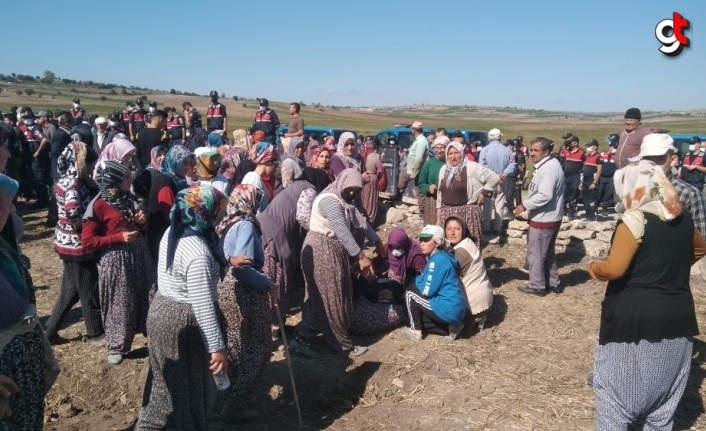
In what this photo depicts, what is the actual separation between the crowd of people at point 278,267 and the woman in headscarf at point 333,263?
0.5 inches

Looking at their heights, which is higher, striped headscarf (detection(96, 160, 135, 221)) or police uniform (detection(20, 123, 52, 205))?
striped headscarf (detection(96, 160, 135, 221))

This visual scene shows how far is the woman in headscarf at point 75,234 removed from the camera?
4.59 m

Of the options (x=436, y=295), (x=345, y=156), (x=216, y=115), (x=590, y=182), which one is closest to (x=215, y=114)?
(x=216, y=115)

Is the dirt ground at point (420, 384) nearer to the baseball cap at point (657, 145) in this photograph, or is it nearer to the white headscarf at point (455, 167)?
the white headscarf at point (455, 167)

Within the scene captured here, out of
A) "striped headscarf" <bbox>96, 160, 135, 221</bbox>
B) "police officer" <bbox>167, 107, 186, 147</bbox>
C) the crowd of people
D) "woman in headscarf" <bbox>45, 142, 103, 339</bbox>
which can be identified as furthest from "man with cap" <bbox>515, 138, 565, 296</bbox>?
"police officer" <bbox>167, 107, 186, 147</bbox>

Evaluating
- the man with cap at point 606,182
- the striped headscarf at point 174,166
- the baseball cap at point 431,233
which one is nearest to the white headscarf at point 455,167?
the baseball cap at point 431,233

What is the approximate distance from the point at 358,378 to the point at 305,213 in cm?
163

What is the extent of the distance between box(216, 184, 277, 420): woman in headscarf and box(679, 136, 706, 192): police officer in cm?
1112

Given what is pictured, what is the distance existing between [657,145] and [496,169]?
558cm

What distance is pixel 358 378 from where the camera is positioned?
15.8 ft

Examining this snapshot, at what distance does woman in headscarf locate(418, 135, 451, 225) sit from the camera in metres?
7.86

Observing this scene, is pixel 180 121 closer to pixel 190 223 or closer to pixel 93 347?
pixel 93 347

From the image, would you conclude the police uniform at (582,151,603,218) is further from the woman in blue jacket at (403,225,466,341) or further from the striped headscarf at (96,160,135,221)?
the striped headscarf at (96,160,135,221)

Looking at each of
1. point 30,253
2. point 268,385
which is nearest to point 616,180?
point 268,385
